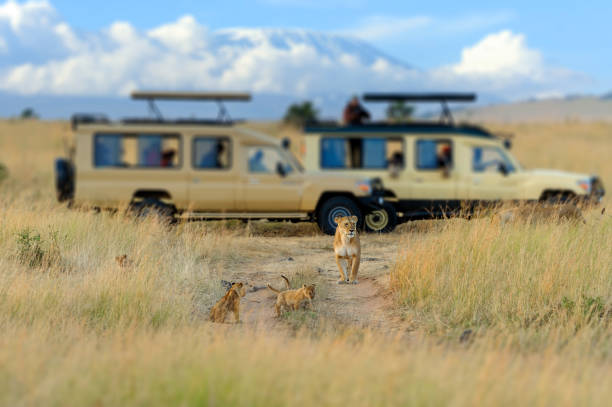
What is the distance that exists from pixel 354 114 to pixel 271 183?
8.67ft

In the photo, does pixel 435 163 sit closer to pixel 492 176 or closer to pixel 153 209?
pixel 492 176

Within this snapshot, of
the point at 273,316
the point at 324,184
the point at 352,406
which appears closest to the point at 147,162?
the point at 324,184

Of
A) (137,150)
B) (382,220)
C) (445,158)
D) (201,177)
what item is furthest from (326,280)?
(445,158)

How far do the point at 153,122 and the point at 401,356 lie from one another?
28.0ft

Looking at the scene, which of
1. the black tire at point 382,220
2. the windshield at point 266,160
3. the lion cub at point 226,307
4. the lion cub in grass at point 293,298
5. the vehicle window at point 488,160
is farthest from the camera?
the vehicle window at point 488,160

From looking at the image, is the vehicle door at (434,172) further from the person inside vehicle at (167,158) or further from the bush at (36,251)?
the bush at (36,251)

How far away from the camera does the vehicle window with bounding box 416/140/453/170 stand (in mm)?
13570

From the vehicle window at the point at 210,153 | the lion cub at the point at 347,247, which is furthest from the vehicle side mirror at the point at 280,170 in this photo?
the lion cub at the point at 347,247

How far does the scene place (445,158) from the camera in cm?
1361

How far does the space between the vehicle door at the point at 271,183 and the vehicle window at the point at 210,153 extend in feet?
1.11

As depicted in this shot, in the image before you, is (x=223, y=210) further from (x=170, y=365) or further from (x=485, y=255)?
(x=170, y=365)

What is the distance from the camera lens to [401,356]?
202 inches

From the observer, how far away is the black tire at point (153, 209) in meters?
12.2

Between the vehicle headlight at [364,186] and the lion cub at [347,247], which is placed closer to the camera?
the lion cub at [347,247]
